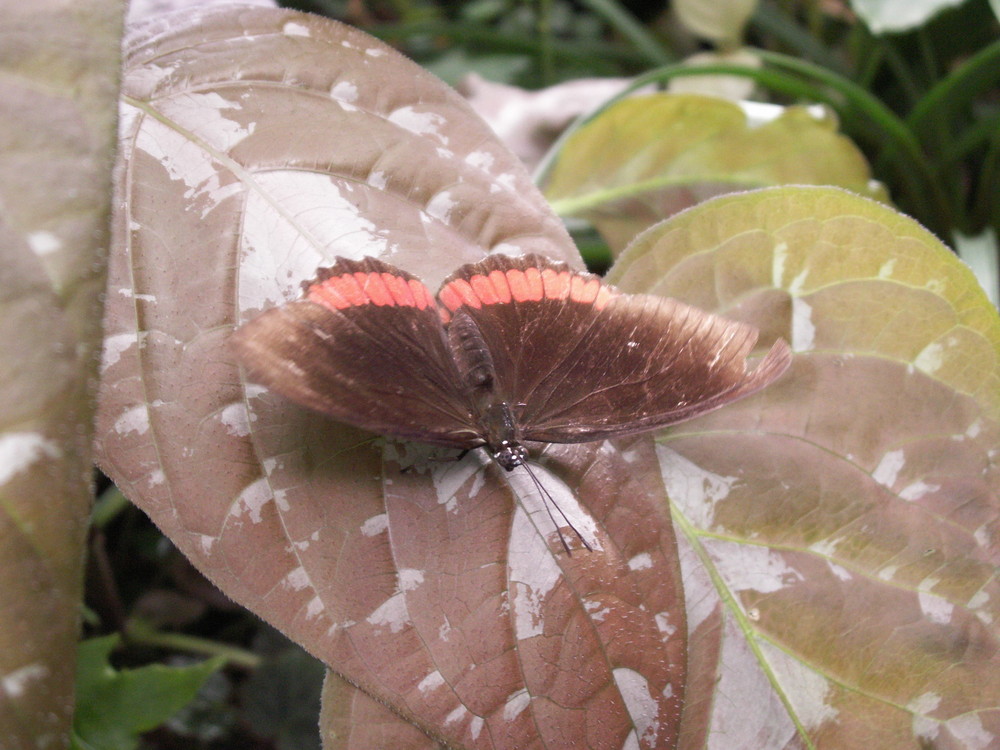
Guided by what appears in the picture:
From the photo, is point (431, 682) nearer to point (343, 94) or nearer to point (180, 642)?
point (343, 94)

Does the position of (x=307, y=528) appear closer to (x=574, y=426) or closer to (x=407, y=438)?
(x=407, y=438)

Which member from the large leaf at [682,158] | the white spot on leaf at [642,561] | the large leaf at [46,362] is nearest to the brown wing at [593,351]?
the white spot on leaf at [642,561]

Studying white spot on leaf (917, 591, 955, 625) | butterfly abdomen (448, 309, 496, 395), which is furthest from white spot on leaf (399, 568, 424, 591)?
white spot on leaf (917, 591, 955, 625)

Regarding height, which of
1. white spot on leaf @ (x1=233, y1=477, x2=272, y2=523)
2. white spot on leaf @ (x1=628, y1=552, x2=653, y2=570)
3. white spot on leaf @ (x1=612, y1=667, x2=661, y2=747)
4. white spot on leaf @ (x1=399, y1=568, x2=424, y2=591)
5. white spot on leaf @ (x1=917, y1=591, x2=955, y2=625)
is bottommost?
white spot on leaf @ (x1=917, y1=591, x2=955, y2=625)

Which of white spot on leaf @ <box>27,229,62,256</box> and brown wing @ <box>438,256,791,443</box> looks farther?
brown wing @ <box>438,256,791,443</box>

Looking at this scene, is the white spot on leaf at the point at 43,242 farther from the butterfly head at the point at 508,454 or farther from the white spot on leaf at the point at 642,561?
the white spot on leaf at the point at 642,561

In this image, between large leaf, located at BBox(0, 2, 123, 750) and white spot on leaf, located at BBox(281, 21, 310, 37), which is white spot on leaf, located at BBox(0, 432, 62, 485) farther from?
white spot on leaf, located at BBox(281, 21, 310, 37)
